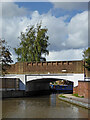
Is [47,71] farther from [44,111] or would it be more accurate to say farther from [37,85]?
[44,111]

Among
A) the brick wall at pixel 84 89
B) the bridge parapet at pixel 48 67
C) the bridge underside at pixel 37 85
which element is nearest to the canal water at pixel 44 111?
the brick wall at pixel 84 89

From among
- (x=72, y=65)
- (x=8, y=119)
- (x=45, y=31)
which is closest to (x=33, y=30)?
(x=45, y=31)

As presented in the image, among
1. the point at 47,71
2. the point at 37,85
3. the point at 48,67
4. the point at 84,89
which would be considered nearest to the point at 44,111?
the point at 84,89

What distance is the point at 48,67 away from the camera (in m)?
37.9

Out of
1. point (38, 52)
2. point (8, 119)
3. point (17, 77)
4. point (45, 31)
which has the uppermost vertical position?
point (45, 31)

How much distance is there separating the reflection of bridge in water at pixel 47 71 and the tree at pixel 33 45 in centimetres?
858

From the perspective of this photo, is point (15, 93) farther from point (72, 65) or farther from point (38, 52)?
point (38, 52)

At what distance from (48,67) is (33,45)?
13.6 metres

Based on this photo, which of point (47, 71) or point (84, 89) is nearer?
point (84, 89)

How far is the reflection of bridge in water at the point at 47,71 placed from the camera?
35.4m

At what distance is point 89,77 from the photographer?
1332 inches

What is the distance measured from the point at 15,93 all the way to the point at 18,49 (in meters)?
18.0

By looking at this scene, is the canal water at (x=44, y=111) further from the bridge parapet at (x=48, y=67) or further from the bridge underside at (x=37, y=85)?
the bridge underside at (x=37, y=85)

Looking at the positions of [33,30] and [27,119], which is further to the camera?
[33,30]
